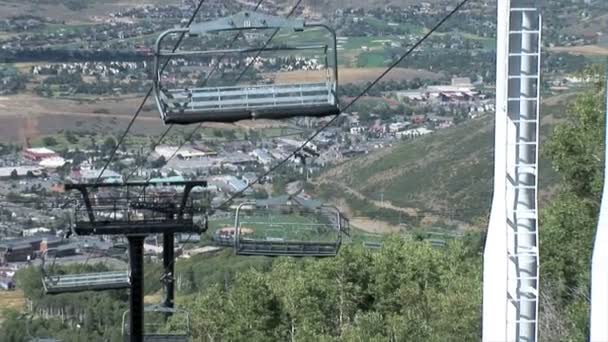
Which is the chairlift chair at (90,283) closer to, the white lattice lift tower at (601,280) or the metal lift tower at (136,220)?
the metal lift tower at (136,220)

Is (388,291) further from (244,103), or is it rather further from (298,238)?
(244,103)

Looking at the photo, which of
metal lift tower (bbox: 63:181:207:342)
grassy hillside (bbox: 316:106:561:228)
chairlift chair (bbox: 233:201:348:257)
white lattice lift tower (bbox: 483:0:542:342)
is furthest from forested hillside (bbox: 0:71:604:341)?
grassy hillside (bbox: 316:106:561:228)

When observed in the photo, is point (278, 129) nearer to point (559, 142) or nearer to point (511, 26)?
point (559, 142)

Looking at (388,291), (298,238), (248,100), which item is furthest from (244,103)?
(388,291)

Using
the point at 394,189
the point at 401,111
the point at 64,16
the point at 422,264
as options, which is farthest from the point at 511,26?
the point at 64,16

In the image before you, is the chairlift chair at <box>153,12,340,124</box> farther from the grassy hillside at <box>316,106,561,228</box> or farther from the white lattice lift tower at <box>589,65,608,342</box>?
the grassy hillside at <box>316,106,561,228</box>
